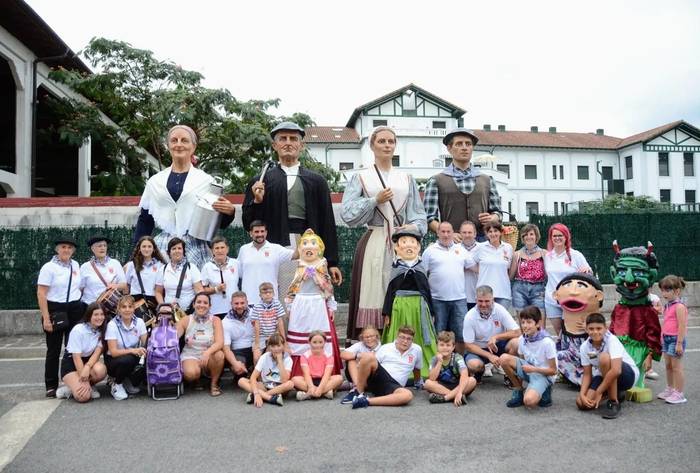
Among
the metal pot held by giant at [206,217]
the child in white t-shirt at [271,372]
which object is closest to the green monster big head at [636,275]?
the child in white t-shirt at [271,372]

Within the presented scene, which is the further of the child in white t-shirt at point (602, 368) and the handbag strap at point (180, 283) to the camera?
the handbag strap at point (180, 283)

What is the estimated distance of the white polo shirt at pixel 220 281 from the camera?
228 inches

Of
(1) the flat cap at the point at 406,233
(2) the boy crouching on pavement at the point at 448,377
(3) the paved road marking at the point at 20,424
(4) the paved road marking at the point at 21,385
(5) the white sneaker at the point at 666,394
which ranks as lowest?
(4) the paved road marking at the point at 21,385

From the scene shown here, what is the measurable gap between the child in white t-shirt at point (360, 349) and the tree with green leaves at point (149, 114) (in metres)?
11.7

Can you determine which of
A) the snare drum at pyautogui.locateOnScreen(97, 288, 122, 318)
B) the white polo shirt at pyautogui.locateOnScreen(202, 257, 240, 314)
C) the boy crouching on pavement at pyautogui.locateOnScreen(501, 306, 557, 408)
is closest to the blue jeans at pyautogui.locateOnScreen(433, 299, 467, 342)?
the boy crouching on pavement at pyautogui.locateOnScreen(501, 306, 557, 408)

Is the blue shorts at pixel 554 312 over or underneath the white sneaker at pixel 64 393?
over

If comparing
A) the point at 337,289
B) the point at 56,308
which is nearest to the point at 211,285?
the point at 56,308

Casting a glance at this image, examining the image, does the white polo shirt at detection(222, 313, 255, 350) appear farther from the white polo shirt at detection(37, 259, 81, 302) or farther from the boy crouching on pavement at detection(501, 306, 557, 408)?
the boy crouching on pavement at detection(501, 306, 557, 408)

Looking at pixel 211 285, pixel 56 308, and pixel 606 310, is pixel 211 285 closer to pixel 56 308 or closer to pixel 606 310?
pixel 56 308

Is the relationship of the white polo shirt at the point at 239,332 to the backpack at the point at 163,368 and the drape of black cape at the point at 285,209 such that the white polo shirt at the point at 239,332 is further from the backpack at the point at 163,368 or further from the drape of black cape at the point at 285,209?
the drape of black cape at the point at 285,209

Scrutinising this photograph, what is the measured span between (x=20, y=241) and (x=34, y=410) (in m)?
5.97

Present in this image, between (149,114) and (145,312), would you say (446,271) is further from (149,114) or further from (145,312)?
(149,114)

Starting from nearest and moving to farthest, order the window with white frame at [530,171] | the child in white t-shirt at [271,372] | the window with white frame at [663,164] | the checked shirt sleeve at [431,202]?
the child in white t-shirt at [271,372] → the checked shirt sleeve at [431,202] → the window with white frame at [663,164] → the window with white frame at [530,171]

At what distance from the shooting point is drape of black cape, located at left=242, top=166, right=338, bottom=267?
595 cm
